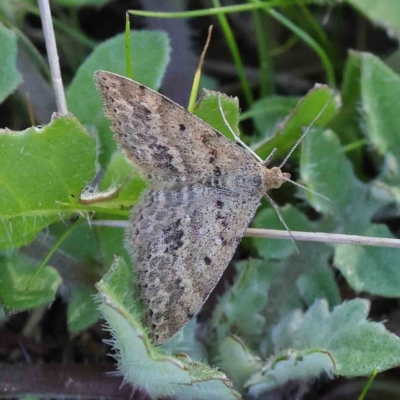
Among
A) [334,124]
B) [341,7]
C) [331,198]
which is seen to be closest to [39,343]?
[331,198]

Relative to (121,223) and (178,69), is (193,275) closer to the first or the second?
(121,223)

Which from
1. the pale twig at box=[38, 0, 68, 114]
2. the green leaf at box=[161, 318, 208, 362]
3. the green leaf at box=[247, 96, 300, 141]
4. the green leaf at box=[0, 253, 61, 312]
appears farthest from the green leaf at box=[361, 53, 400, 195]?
the green leaf at box=[0, 253, 61, 312]

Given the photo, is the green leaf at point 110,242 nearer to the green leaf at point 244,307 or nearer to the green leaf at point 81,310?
the green leaf at point 81,310

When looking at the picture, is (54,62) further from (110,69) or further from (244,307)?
(244,307)

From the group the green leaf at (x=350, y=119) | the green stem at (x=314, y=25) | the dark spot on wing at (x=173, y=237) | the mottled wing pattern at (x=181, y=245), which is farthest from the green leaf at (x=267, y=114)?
the dark spot on wing at (x=173, y=237)

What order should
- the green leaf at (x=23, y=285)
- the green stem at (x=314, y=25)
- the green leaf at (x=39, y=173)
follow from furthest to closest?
the green stem at (x=314, y=25)
the green leaf at (x=23, y=285)
the green leaf at (x=39, y=173)

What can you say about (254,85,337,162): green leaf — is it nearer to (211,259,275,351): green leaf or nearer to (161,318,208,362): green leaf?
(211,259,275,351): green leaf

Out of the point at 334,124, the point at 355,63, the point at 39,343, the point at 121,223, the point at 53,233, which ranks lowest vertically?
the point at 39,343
